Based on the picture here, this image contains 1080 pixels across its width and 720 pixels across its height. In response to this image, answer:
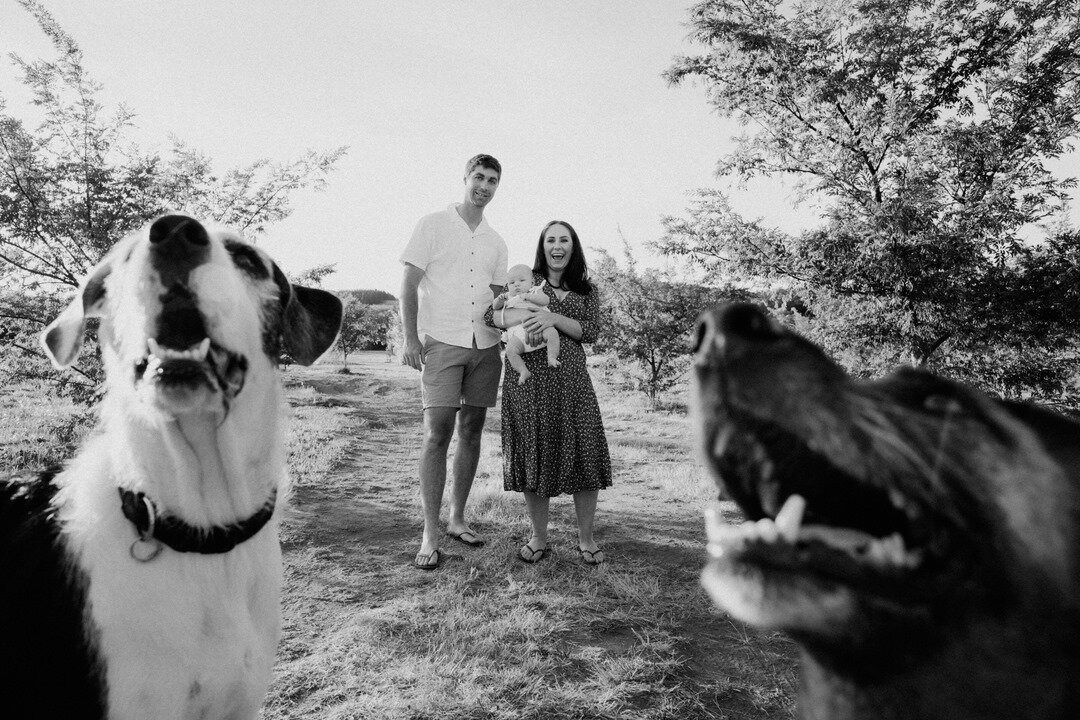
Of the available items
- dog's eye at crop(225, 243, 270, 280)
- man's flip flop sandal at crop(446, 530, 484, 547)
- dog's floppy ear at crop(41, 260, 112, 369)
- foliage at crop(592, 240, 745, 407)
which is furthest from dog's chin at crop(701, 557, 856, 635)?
foliage at crop(592, 240, 745, 407)

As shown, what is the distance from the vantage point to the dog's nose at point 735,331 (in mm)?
1073

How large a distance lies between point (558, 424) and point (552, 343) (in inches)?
24.2

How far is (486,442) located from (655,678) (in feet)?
27.0

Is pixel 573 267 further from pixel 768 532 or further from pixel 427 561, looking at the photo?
pixel 768 532

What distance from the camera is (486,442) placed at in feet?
35.8

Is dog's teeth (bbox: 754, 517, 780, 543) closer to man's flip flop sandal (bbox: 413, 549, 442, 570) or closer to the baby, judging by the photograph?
the baby

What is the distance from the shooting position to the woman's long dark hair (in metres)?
4.43

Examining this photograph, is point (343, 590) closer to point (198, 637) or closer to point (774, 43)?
point (198, 637)

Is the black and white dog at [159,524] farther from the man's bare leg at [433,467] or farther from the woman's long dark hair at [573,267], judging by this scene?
the woman's long dark hair at [573,267]

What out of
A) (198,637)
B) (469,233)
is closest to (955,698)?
(198,637)

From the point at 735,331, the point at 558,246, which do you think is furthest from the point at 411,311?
the point at 735,331

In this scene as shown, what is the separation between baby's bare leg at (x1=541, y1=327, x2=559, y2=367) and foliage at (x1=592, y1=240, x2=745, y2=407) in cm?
1242

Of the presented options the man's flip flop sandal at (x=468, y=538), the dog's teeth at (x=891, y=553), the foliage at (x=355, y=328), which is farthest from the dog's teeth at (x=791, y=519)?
the foliage at (x=355, y=328)

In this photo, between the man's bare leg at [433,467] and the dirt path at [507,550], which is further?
the man's bare leg at [433,467]
